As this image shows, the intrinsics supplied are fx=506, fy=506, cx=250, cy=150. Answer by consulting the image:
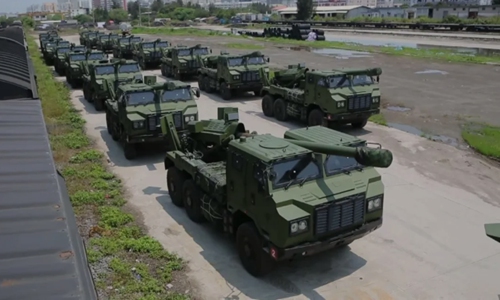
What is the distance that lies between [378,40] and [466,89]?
1172 inches

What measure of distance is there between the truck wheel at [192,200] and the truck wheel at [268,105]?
333 inches

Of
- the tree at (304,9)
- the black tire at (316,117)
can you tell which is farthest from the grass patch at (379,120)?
the tree at (304,9)

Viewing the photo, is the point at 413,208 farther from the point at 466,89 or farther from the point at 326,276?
the point at 466,89

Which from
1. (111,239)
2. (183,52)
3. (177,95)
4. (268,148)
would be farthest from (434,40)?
(111,239)

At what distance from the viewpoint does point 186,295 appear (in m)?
7.17

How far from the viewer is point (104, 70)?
1978cm

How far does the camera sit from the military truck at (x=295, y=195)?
683 centimetres

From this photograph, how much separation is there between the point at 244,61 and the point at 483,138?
1019cm

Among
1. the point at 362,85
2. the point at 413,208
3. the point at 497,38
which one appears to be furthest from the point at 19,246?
the point at 497,38

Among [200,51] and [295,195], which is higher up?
[200,51]

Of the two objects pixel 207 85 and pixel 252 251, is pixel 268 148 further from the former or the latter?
pixel 207 85

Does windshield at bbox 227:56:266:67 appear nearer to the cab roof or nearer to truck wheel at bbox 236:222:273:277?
the cab roof

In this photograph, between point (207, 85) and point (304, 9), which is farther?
point (304, 9)

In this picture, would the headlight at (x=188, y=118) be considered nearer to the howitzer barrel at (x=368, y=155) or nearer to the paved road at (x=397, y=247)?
the paved road at (x=397, y=247)
